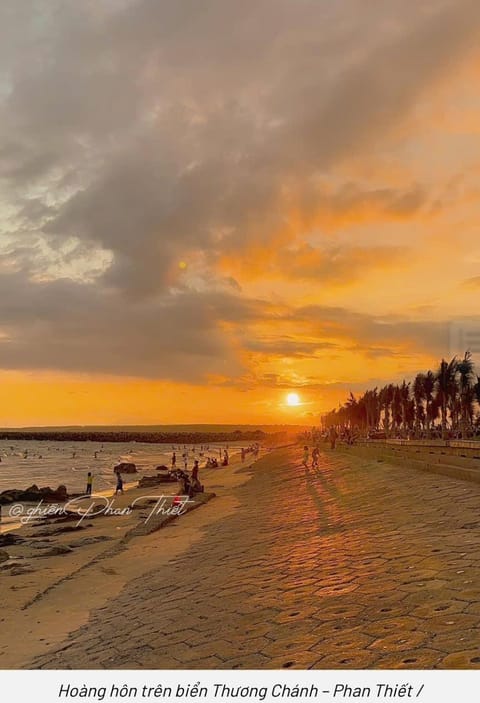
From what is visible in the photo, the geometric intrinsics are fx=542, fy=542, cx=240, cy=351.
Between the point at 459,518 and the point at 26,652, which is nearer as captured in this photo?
the point at 26,652

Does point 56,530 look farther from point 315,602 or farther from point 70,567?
point 315,602

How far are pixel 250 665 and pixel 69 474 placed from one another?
67841 millimetres

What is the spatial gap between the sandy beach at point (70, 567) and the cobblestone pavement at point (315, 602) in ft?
2.65

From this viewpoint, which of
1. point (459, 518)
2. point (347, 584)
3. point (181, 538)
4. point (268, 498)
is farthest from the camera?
point (268, 498)

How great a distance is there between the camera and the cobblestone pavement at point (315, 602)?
6.46 m

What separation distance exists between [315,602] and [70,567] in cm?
1103

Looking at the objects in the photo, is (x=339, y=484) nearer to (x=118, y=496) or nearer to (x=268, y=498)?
(x=268, y=498)

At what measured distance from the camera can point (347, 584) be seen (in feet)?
29.6

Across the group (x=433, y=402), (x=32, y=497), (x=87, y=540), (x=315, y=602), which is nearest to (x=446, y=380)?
(x=433, y=402)

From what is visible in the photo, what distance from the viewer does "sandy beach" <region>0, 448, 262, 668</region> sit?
1048 centimetres

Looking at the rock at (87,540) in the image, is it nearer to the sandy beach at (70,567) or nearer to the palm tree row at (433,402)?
the sandy beach at (70,567)

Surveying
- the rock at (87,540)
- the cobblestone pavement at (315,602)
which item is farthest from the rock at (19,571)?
the cobblestone pavement at (315,602)
